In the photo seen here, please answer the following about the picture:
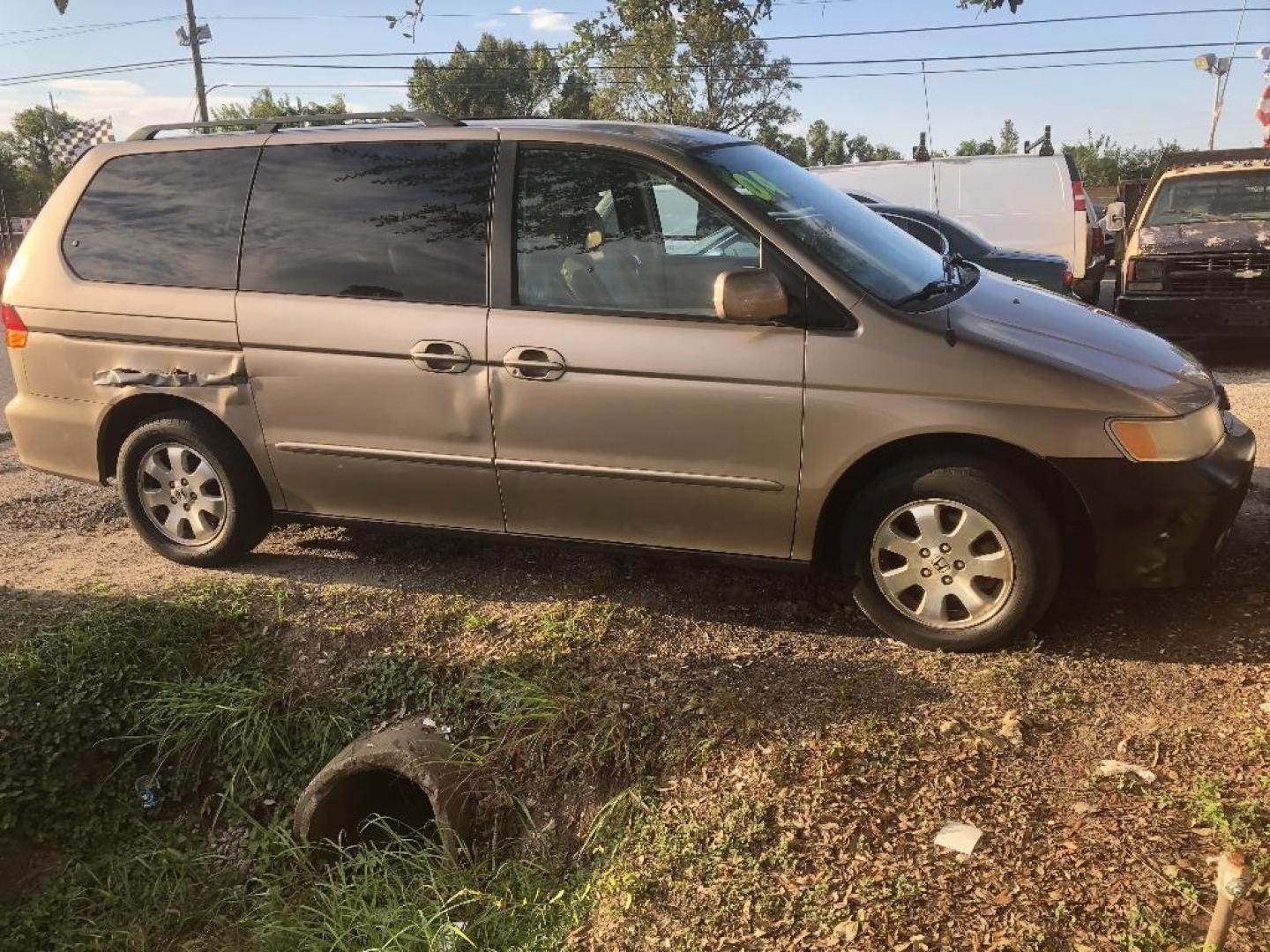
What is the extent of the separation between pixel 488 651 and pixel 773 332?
1.61m

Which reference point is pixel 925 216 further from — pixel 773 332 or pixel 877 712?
pixel 877 712

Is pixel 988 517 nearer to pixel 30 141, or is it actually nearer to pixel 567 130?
pixel 567 130

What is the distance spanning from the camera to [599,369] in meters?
3.70

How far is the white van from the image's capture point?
459 inches

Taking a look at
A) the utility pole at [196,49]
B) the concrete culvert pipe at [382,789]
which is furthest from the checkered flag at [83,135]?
the concrete culvert pipe at [382,789]

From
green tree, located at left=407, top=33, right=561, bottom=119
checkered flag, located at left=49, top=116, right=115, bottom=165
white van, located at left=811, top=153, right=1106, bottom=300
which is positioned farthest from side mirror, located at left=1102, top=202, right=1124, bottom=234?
green tree, located at left=407, top=33, right=561, bottom=119

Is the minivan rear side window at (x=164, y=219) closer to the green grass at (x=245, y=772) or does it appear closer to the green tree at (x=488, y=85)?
the green grass at (x=245, y=772)

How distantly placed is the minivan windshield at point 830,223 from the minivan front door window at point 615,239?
19 centimetres

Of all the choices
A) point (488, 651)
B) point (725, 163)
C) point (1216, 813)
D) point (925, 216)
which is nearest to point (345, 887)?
point (488, 651)

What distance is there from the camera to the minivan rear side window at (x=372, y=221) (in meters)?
3.92

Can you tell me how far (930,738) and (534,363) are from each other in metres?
1.89

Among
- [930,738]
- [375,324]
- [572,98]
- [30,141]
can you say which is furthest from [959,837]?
[30,141]

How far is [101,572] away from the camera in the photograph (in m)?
4.77

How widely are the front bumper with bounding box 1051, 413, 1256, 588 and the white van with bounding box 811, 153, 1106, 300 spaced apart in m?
8.63
